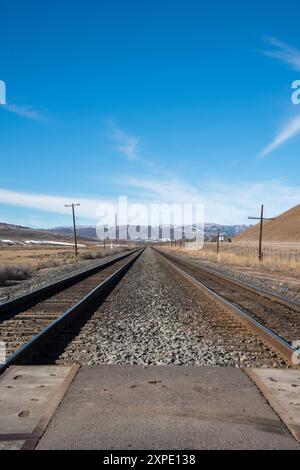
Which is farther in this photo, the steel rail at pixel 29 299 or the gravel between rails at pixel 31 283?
the gravel between rails at pixel 31 283

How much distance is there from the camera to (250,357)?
19.0 feet

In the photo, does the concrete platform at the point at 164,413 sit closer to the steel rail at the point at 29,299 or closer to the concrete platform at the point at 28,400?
the concrete platform at the point at 28,400

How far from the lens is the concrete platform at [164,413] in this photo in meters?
3.05

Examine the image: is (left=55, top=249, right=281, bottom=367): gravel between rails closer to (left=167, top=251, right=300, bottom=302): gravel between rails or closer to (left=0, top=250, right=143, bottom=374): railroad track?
(left=0, top=250, right=143, bottom=374): railroad track

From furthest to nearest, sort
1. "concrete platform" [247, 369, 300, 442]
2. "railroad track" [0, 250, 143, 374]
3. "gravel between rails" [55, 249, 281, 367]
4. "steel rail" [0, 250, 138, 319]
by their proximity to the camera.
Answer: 1. "steel rail" [0, 250, 138, 319]
2. "railroad track" [0, 250, 143, 374]
3. "gravel between rails" [55, 249, 281, 367]
4. "concrete platform" [247, 369, 300, 442]

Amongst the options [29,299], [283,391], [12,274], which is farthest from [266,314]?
[12,274]

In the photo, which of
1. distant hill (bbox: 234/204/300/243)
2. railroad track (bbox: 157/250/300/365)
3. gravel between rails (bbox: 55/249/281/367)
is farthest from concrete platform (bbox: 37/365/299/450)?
distant hill (bbox: 234/204/300/243)

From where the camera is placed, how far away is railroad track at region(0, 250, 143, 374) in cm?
584

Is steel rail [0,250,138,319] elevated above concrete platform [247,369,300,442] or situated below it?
below

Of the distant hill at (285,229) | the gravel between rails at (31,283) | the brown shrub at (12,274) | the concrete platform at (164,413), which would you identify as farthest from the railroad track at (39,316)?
the distant hill at (285,229)

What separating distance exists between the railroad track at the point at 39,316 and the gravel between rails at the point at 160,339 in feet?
1.34

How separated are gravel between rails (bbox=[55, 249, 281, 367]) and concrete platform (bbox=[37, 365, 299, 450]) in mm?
785
